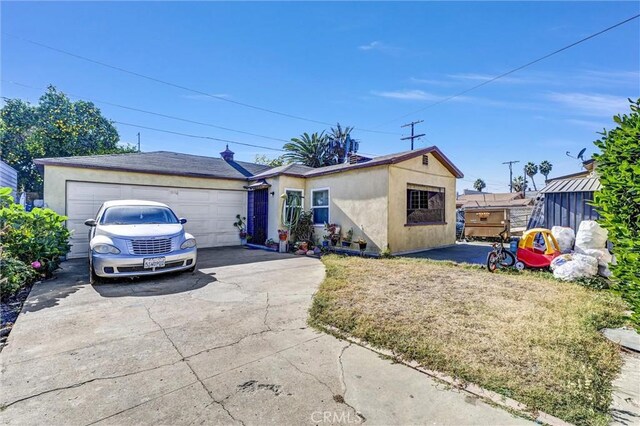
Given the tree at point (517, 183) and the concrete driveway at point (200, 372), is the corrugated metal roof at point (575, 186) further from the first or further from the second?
the tree at point (517, 183)

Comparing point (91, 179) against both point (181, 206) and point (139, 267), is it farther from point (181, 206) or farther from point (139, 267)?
point (139, 267)

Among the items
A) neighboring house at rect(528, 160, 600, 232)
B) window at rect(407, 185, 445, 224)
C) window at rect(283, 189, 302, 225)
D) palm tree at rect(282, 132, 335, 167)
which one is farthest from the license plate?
palm tree at rect(282, 132, 335, 167)

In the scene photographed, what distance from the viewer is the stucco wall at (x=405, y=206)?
30.2 ft

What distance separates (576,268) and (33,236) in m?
11.3

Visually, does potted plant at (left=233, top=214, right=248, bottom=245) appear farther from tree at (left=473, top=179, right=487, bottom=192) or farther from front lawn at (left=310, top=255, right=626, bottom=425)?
tree at (left=473, top=179, right=487, bottom=192)

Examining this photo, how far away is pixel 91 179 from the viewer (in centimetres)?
884

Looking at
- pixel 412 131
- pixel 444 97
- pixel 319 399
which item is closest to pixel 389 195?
pixel 444 97

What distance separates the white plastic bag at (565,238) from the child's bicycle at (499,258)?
110 centimetres

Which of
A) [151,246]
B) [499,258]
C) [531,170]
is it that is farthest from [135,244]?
[531,170]

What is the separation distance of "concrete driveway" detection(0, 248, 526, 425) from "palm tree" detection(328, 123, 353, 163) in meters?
26.4

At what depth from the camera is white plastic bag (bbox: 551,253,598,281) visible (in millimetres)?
5500

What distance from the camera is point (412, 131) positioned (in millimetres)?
22688

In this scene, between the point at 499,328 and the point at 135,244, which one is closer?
the point at 499,328

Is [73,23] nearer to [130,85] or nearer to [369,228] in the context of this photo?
[130,85]
